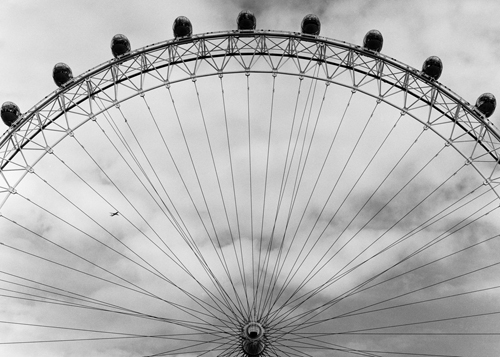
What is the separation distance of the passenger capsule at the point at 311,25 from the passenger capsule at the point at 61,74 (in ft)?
38.6

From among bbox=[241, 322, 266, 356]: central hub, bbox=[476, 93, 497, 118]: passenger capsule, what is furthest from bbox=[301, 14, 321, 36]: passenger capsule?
bbox=[241, 322, 266, 356]: central hub

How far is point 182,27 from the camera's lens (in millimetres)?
27266

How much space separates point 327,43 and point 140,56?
30.4 ft

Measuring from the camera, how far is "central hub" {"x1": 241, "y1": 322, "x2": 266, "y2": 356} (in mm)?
22547

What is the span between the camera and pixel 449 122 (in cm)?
2702

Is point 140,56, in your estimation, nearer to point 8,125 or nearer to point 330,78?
point 8,125

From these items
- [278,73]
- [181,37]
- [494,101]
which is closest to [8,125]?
[181,37]

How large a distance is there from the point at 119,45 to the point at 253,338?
15155 mm

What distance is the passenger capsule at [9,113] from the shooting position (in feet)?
86.7

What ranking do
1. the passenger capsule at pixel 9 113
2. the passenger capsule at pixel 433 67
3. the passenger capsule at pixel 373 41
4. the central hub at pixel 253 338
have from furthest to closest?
the passenger capsule at pixel 373 41, the passenger capsule at pixel 433 67, the passenger capsule at pixel 9 113, the central hub at pixel 253 338

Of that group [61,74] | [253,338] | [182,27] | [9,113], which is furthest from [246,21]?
[253,338]

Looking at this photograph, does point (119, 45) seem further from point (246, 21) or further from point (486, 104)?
point (486, 104)

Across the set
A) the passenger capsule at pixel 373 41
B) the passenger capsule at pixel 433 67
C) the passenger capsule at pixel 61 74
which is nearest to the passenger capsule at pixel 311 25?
the passenger capsule at pixel 373 41

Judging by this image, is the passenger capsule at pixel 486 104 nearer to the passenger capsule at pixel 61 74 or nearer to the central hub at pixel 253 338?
the central hub at pixel 253 338
